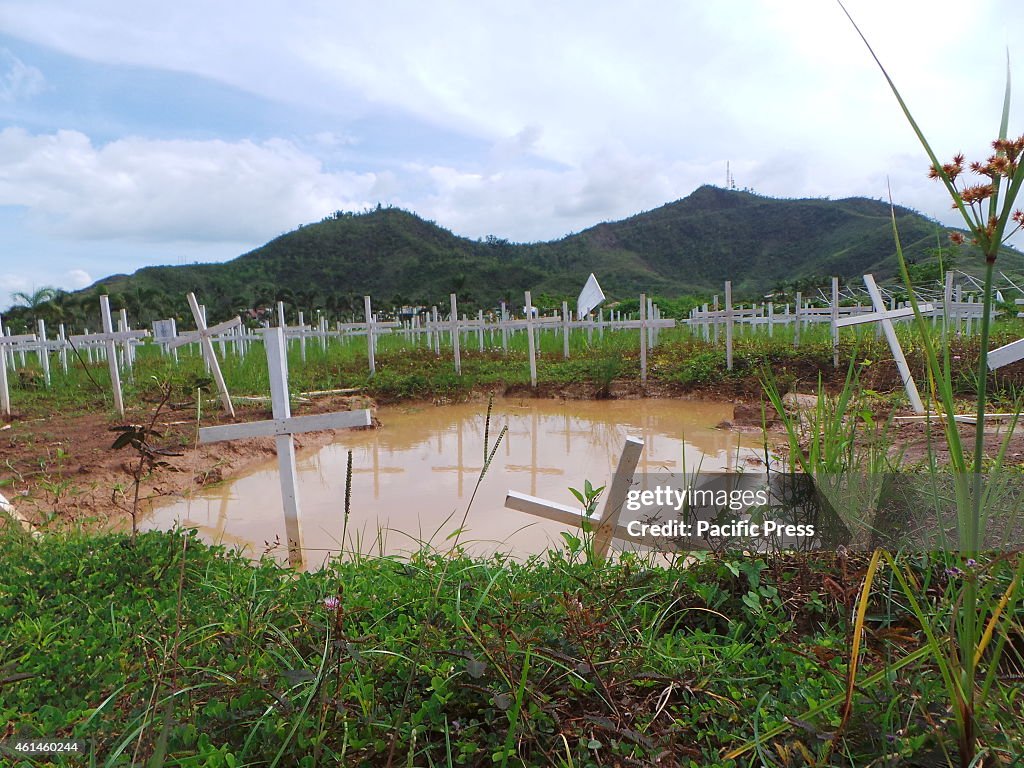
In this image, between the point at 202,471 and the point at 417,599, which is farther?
the point at 202,471

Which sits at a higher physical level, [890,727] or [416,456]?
[890,727]

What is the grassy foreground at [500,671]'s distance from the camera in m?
1.36

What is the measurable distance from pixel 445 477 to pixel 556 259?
5253 cm

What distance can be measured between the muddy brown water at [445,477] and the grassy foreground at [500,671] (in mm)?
769

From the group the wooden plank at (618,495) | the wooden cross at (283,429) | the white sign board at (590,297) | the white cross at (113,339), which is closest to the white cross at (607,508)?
the wooden plank at (618,495)

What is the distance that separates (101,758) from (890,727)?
179 centimetres

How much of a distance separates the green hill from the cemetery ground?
120 ft

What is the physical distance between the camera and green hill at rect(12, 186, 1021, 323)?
44906mm

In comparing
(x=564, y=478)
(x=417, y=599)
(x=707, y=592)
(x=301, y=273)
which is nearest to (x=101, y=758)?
(x=417, y=599)

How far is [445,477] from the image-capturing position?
6137 mm

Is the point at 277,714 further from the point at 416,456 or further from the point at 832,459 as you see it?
the point at 416,456

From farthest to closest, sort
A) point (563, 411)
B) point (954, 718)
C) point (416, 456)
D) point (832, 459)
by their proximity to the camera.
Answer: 1. point (563, 411)
2. point (416, 456)
3. point (832, 459)
4. point (954, 718)

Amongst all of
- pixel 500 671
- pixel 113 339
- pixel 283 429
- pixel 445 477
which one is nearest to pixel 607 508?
pixel 500 671

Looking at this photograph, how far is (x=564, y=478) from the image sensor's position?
6.00 metres
